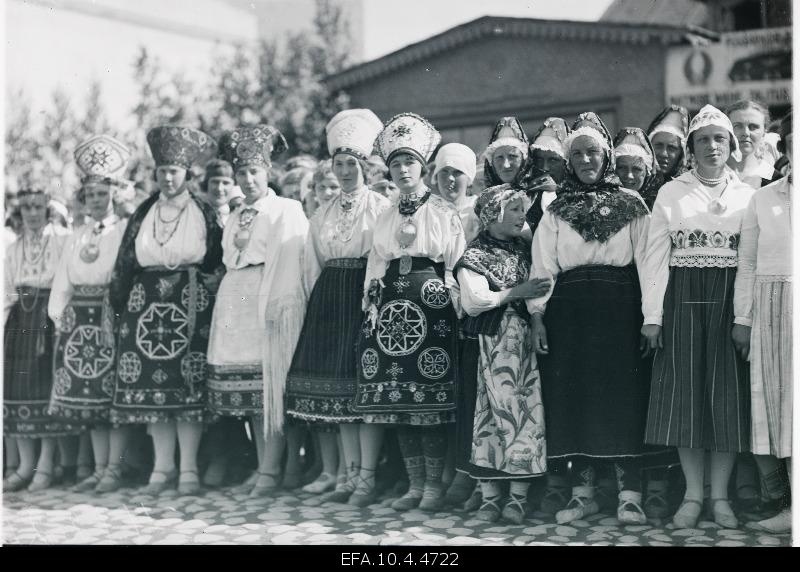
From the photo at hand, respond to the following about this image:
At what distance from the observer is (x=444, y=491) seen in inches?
218

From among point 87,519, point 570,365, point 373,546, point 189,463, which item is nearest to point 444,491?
point 373,546

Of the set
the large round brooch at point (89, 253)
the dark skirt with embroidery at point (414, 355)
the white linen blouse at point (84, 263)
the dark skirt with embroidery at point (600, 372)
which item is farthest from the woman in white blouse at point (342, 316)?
the large round brooch at point (89, 253)

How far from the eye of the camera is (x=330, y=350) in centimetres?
569

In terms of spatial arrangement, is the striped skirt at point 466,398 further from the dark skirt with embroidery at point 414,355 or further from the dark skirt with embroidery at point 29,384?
the dark skirt with embroidery at point 29,384

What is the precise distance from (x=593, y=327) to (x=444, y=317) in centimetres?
87

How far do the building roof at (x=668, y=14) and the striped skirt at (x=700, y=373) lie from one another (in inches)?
111

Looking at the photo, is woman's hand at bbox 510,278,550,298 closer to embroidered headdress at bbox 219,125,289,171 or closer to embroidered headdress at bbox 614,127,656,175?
embroidered headdress at bbox 614,127,656,175

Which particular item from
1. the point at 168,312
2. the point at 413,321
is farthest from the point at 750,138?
the point at 168,312

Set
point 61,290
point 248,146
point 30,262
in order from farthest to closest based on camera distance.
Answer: point 30,262
point 61,290
point 248,146

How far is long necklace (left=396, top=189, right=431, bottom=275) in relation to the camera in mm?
5359

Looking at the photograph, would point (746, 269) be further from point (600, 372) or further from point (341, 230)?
point (341, 230)

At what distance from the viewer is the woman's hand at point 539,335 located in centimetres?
502

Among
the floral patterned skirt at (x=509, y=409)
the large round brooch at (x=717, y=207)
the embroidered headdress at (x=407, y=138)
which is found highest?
the embroidered headdress at (x=407, y=138)

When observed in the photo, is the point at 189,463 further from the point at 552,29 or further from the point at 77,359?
the point at 552,29
